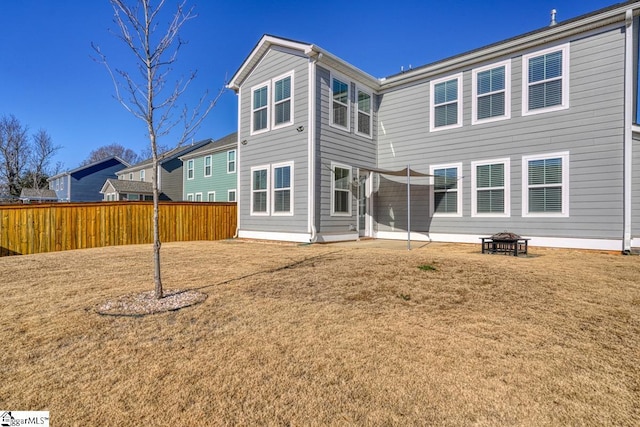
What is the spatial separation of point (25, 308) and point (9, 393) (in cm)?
231

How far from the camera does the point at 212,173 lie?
2167 cm

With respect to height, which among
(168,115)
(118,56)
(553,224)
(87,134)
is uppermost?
(87,134)

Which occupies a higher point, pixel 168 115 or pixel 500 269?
pixel 168 115

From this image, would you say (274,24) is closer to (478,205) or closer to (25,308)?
(478,205)

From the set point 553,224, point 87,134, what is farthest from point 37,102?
point 553,224

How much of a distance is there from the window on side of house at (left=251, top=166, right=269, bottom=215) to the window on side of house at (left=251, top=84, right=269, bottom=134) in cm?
155

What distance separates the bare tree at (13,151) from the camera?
30203 millimetres

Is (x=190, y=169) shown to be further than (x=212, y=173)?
Yes

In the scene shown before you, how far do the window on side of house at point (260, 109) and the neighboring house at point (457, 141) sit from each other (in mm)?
61

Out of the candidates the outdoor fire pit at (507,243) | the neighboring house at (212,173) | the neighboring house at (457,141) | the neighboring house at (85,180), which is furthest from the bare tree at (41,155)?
the outdoor fire pit at (507,243)

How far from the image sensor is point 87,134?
92.1 feet

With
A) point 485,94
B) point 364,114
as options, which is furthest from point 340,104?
point 485,94

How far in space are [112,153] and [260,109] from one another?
47.1 metres

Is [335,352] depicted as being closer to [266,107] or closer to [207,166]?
[266,107]
